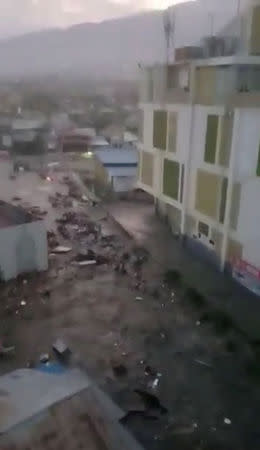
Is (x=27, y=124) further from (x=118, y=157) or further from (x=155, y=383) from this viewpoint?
(x=155, y=383)

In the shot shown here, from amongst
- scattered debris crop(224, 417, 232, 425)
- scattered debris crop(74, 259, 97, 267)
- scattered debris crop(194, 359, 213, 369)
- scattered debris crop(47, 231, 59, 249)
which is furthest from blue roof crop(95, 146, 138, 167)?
scattered debris crop(224, 417, 232, 425)

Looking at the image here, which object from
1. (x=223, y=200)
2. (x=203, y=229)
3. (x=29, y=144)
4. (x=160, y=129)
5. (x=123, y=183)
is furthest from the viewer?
(x=29, y=144)

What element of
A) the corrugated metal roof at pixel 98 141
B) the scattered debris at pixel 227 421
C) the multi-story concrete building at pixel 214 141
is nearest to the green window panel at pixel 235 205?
the multi-story concrete building at pixel 214 141

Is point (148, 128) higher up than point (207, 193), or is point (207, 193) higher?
point (148, 128)

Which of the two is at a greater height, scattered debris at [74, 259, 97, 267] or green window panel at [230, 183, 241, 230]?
green window panel at [230, 183, 241, 230]

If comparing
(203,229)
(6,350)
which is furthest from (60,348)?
(203,229)

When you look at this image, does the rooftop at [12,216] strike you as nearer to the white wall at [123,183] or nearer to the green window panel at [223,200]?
the green window panel at [223,200]

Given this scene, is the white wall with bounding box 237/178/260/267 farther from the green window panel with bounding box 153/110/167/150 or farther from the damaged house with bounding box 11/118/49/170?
the damaged house with bounding box 11/118/49/170

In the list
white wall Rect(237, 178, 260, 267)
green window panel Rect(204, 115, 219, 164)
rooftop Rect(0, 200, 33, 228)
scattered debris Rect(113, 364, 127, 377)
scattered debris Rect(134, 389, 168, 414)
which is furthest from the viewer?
rooftop Rect(0, 200, 33, 228)
